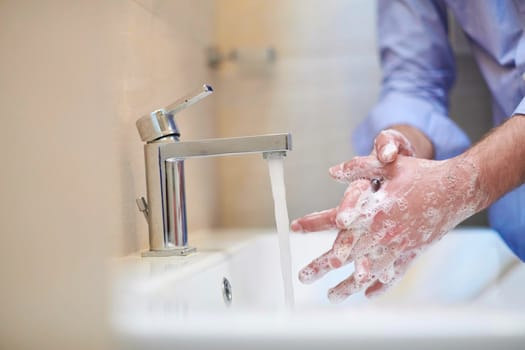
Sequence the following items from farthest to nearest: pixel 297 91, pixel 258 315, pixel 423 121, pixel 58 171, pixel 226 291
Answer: pixel 297 91, pixel 423 121, pixel 226 291, pixel 58 171, pixel 258 315

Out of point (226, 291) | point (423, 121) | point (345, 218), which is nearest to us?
point (345, 218)

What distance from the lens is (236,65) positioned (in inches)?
47.0

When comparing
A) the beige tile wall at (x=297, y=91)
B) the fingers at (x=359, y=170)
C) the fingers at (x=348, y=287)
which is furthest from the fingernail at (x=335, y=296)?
the beige tile wall at (x=297, y=91)

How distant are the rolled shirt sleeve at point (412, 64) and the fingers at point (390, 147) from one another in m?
0.22

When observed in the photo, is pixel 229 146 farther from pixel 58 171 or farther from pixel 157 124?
pixel 58 171

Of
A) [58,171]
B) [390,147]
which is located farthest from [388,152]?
[58,171]

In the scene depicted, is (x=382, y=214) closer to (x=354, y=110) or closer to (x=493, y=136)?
(x=493, y=136)

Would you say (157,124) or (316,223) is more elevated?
(157,124)

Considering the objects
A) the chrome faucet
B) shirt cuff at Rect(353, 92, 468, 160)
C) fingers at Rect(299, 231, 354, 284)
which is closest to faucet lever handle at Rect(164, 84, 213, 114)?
the chrome faucet

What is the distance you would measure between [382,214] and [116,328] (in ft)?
1.01

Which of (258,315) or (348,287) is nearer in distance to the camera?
(258,315)

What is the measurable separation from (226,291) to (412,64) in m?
0.53

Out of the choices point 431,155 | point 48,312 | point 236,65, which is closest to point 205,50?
point 236,65

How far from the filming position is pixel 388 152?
0.65 m
